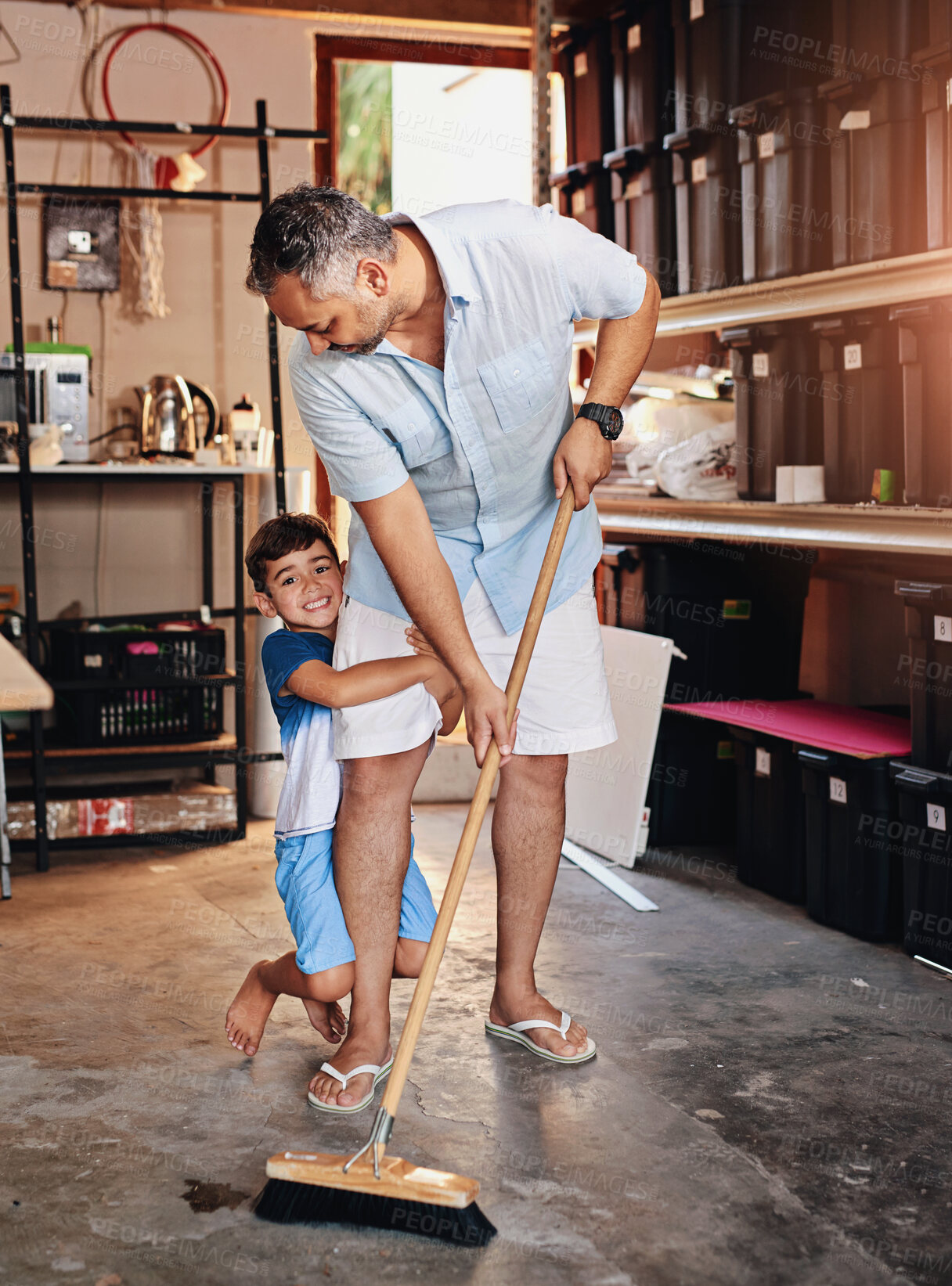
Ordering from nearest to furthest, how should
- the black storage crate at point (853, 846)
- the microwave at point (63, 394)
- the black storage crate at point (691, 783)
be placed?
the black storage crate at point (853, 846)
the black storage crate at point (691, 783)
the microwave at point (63, 394)

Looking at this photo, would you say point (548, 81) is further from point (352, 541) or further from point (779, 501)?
point (352, 541)

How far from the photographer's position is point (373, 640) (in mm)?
2074

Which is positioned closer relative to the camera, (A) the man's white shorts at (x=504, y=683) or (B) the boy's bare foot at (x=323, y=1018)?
(A) the man's white shorts at (x=504, y=683)

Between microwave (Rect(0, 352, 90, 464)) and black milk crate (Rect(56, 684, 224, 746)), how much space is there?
0.68 meters

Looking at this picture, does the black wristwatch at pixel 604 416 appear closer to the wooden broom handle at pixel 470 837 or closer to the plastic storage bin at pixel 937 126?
the wooden broom handle at pixel 470 837

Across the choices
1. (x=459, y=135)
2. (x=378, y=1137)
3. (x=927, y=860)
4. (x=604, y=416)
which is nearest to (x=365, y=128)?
(x=459, y=135)

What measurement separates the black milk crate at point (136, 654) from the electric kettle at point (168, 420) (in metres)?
0.56

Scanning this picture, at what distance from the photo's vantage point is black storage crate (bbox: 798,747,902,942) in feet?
9.11

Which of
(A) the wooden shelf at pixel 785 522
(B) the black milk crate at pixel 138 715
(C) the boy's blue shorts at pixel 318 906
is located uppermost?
(A) the wooden shelf at pixel 785 522

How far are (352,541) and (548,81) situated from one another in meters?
2.53

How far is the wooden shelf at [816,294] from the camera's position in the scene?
8.56 ft

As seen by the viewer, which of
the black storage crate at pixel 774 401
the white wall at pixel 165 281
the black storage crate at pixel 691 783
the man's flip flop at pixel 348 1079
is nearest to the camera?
the man's flip flop at pixel 348 1079

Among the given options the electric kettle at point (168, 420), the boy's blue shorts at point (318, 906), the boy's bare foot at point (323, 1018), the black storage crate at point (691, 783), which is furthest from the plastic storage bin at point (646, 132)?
the boy's bare foot at point (323, 1018)

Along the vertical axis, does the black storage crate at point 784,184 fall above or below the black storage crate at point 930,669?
above
